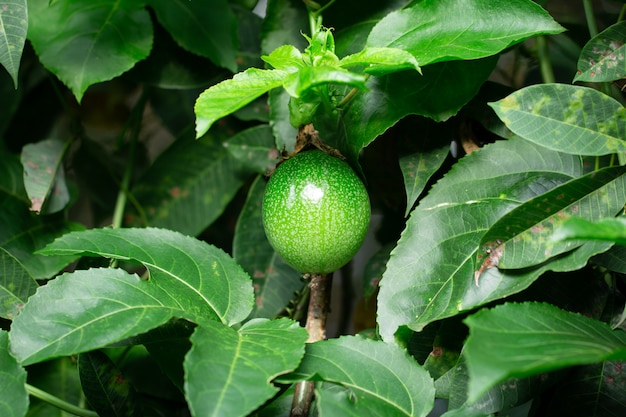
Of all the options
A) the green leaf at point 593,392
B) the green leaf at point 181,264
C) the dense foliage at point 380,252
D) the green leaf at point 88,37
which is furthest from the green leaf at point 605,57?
the green leaf at point 88,37

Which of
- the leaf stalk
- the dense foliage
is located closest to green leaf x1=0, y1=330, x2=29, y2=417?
the dense foliage

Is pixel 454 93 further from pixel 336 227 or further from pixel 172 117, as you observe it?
pixel 172 117

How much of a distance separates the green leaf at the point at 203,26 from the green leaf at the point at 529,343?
0.51 meters

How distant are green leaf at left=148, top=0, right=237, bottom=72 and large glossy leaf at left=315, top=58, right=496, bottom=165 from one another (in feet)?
0.80

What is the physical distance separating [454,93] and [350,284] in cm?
50

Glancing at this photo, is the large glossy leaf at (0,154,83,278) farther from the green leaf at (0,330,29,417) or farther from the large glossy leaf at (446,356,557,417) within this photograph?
the large glossy leaf at (446,356,557,417)

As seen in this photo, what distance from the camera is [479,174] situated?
0.65 metres

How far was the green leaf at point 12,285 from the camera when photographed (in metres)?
0.67

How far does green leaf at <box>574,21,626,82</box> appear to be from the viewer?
609 mm

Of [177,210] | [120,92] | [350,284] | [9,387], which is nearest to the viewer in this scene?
[9,387]

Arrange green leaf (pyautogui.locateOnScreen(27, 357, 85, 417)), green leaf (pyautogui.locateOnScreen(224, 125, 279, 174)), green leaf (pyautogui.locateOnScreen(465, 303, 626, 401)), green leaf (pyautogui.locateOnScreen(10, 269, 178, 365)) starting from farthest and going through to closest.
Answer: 1. green leaf (pyautogui.locateOnScreen(224, 125, 279, 174))
2. green leaf (pyautogui.locateOnScreen(27, 357, 85, 417))
3. green leaf (pyautogui.locateOnScreen(10, 269, 178, 365))
4. green leaf (pyautogui.locateOnScreen(465, 303, 626, 401))

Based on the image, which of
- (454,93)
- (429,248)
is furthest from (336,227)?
(454,93)

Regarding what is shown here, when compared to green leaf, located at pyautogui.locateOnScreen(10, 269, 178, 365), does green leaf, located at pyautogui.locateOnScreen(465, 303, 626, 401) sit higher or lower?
higher

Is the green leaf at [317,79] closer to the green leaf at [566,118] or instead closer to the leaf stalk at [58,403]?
the green leaf at [566,118]
